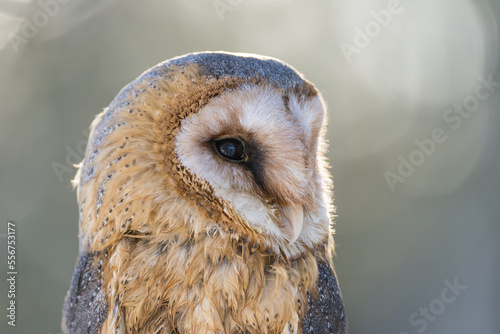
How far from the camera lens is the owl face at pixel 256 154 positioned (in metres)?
0.95

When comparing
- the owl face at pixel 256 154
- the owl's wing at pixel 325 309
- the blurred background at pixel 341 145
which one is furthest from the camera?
the blurred background at pixel 341 145

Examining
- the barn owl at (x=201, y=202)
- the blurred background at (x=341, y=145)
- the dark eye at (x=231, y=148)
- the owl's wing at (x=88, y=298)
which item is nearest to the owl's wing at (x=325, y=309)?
the barn owl at (x=201, y=202)

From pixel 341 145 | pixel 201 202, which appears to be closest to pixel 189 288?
pixel 201 202

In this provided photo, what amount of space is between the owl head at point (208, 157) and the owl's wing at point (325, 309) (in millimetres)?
163

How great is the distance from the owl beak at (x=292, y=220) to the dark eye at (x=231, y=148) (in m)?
0.19

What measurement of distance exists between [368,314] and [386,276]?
1.44 feet

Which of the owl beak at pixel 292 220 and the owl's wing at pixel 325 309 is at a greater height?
the owl beak at pixel 292 220

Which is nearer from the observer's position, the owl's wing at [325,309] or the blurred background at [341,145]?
the owl's wing at [325,309]

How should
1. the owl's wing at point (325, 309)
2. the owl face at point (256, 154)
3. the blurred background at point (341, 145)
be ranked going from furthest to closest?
the blurred background at point (341, 145), the owl's wing at point (325, 309), the owl face at point (256, 154)

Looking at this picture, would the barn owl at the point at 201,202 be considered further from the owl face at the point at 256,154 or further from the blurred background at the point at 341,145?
the blurred background at the point at 341,145

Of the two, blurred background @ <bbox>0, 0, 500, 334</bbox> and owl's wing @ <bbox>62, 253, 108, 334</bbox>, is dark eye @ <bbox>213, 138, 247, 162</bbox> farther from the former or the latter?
blurred background @ <bbox>0, 0, 500, 334</bbox>

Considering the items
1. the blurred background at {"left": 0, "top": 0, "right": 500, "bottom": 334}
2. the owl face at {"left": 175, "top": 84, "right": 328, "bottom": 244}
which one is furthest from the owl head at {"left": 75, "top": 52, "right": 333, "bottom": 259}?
the blurred background at {"left": 0, "top": 0, "right": 500, "bottom": 334}

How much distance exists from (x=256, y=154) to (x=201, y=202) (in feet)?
0.63

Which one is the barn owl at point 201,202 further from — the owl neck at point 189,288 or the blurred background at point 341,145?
the blurred background at point 341,145
